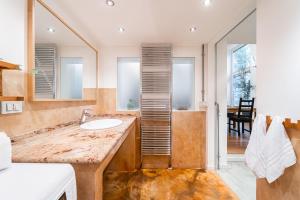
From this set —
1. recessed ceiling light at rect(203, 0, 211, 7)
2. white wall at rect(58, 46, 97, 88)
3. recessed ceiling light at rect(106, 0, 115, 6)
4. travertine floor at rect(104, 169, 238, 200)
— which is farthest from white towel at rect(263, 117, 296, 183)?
white wall at rect(58, 46, 97, 88)

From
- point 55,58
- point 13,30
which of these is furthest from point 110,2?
point 13,30

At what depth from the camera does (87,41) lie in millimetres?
2393

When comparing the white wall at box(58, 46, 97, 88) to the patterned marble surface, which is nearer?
the patterned marble surface

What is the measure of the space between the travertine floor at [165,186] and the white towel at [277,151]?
109 cm

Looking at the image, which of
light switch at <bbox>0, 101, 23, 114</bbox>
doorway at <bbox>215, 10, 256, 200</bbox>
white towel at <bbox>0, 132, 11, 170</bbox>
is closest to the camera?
white towel at <bbox>0, 132, 11, 170</bbox>

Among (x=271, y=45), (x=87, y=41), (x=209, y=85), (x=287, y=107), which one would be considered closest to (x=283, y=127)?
(x=287, y=107)

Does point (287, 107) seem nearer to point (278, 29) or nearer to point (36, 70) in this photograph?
point (278, 29)

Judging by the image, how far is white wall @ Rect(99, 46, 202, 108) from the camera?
295cm

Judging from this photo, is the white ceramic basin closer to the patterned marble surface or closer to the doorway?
the patterned marble surface

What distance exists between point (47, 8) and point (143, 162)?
250cm

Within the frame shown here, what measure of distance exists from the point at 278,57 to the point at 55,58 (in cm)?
195

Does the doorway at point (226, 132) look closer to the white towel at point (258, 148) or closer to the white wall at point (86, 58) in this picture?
the white towel at point (258, 148)

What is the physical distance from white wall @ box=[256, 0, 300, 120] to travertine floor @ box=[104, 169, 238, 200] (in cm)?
131

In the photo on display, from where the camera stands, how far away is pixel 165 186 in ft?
7.54
